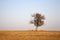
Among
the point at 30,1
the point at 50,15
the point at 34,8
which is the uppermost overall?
the point at 30,1

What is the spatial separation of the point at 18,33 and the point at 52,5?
5.54 ft

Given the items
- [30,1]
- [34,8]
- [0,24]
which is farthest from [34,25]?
[0,24]

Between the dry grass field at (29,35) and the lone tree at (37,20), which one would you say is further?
the lone tree at (37,20)

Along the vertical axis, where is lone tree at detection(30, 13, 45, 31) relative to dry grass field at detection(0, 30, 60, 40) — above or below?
above

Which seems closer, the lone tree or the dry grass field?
the dry grass field

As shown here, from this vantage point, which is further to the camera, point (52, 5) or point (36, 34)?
point (52, 5)

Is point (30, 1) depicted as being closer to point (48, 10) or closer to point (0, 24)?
point (48, 10)

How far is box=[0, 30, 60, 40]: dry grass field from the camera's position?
3.98m

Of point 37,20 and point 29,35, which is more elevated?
point 37,20

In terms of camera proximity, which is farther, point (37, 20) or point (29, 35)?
point (37, 20)

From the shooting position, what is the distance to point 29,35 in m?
4.00

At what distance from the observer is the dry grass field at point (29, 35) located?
13.1 feet

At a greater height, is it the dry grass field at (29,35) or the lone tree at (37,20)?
the lone tree at (37,20)

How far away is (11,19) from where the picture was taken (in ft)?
14.4
